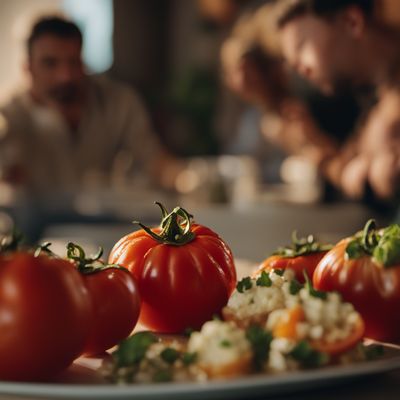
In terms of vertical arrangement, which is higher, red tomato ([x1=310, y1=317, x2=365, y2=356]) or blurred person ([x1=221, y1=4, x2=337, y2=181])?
blurred person ([x1=221, y1=4, x2=337, y2=181])

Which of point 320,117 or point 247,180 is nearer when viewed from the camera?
point 247,180

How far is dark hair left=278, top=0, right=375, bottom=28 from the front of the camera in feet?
6.47

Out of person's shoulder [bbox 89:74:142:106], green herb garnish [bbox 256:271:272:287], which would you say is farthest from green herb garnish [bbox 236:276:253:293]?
person's shoulder [bbox 89:74:142:106]

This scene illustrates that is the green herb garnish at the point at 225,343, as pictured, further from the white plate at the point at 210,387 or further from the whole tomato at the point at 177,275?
the whole tomato at the point at 177,275

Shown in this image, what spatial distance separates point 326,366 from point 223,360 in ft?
0.28

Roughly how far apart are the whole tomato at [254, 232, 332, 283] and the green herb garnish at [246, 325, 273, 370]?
0.65 feet

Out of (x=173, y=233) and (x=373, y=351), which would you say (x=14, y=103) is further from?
(x=373, y=351)

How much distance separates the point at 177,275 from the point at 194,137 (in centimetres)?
742

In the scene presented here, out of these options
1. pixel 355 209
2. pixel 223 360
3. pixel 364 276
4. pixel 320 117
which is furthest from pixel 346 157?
pixel 223 360

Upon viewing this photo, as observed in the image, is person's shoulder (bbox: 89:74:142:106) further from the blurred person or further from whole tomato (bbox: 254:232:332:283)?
whole tomato (bbox: 254:232:332:283)

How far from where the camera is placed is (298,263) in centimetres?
75

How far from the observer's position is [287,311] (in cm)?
55

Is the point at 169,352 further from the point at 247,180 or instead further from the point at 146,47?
the point at 146,47

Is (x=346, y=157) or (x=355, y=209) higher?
(x=346, y=157)
